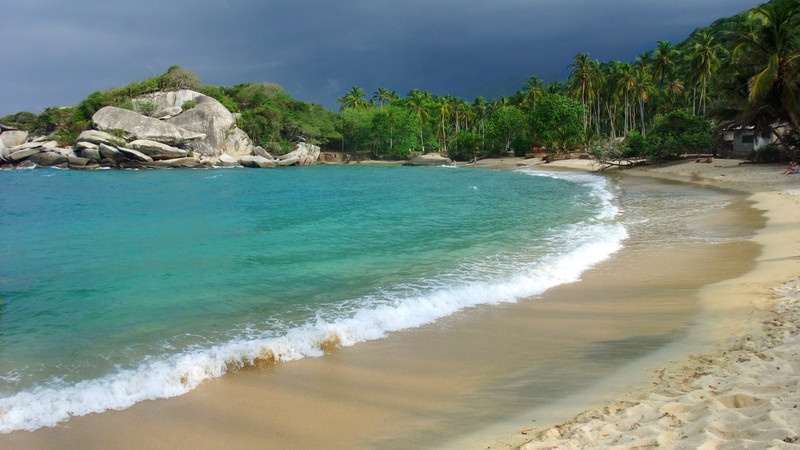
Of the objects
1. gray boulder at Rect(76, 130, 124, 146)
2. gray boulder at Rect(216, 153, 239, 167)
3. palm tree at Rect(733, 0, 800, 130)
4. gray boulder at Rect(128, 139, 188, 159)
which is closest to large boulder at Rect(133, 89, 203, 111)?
gray boulder at Rect(216, 153, 239, 167)

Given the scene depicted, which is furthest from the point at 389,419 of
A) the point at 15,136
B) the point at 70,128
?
the point at 15,136

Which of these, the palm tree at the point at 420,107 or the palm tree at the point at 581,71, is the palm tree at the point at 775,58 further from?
the palm tree at the point at 420,107

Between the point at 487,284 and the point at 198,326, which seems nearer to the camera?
the point at 198,326

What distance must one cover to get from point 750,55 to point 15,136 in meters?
90.9

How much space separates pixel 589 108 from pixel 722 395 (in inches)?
2986

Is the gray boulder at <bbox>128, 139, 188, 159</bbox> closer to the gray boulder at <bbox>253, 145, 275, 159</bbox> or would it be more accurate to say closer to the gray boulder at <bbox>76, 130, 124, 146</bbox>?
the gray boulder at <bbox>76, 130, 124, 146</bbox>

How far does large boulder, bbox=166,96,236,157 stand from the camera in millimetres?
70312

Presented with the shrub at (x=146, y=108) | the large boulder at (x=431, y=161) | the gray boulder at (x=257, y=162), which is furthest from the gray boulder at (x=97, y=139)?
the large boulder at (x=431, y=161)

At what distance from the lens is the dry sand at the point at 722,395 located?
3.06 m

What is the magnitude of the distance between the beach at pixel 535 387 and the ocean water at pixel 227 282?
484 millimetres

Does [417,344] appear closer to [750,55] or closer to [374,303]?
[374,303]

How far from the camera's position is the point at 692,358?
496cm

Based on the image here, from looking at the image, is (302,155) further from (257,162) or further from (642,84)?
(642,84)

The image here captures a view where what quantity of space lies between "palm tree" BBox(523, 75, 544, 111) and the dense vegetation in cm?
17
